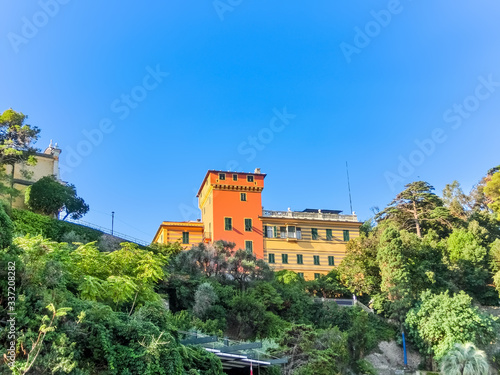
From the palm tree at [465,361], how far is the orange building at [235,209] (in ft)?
57.8

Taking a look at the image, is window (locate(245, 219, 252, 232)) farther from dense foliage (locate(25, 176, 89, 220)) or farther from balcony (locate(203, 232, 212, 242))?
dense foliage (locate(25, 176, 89, 220))

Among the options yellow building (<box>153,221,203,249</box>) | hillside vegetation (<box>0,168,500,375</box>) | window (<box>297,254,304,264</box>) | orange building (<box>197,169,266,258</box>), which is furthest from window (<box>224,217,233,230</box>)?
hillside vegetation (<box>0,168,500,375</box>)

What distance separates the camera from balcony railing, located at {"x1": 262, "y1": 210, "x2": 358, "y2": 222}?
140ft

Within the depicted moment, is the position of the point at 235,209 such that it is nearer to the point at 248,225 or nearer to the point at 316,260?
the point at 248,225

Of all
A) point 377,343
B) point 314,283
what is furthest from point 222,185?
point 377,343

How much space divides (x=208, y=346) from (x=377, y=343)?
651 inches

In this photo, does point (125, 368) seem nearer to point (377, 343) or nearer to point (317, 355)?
point (317, 355)

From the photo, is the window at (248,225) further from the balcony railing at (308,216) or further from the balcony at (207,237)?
the balcony at (207,237)

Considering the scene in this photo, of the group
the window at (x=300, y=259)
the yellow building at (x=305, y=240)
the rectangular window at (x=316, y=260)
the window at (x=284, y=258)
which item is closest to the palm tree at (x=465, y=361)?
the yellow building at (x=305, y=240)

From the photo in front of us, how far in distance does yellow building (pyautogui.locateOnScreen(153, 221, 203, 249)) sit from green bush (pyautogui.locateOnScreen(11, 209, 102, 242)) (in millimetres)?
8483

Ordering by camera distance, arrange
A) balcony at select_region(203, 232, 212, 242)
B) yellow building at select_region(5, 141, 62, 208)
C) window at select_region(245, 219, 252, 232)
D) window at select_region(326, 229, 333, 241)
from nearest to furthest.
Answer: yellow building at select_region(5, 141, 62, 208)
balcony at select_region(203, 232, 212, 242)
window at select_region(245, 219, 252, 232)
window at select_region(326, 229, 333, 241)

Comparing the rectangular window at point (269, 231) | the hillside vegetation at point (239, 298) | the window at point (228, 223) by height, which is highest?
the window at point (228, 223)

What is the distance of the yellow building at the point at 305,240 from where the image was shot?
4147cm

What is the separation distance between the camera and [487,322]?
28406 mm
